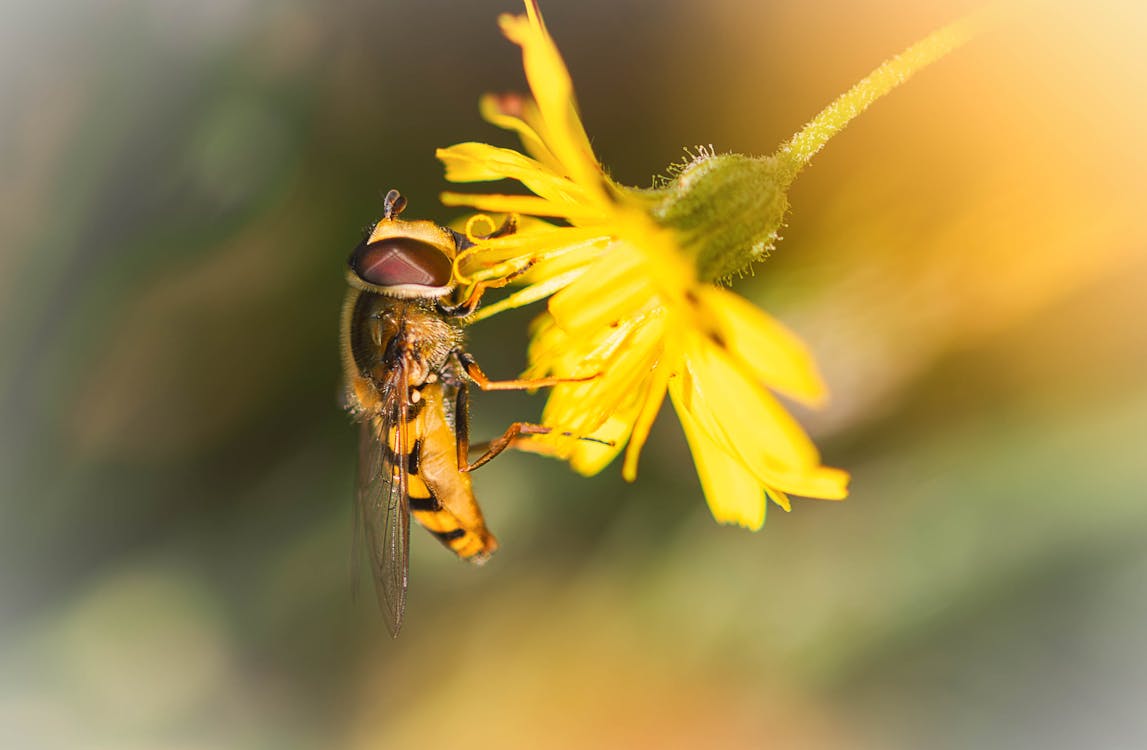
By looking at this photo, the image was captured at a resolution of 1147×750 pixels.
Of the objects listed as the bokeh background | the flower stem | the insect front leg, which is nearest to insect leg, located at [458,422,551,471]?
the insect front leg

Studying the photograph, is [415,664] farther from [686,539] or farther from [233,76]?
[233,76]

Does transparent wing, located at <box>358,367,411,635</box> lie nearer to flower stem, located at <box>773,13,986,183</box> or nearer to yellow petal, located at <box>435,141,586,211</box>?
yellow petal, located at <box>435,141,586,211</box>

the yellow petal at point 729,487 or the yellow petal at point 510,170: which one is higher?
the yellow petal at point 510,170

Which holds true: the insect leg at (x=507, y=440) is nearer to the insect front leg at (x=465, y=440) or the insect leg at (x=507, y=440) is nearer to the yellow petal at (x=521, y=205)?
the insect front leg at (x=465, y=440)

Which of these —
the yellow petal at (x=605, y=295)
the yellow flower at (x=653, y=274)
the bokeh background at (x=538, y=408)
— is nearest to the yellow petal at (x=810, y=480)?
the yellow flower at (x=653, y=274)

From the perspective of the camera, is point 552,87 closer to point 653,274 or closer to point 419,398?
point 653,274

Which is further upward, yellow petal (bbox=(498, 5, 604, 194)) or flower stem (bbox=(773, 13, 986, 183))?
yellow petal (bbox=(498, 5, 604, 194))

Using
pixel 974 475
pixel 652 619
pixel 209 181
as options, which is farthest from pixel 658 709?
pixel 209 181

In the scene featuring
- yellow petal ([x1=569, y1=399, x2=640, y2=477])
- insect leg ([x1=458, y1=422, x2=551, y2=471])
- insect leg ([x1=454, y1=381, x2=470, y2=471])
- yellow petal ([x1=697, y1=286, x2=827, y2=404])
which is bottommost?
yellow petal ([x1=697, y1=286, x2=827, y2=404])
